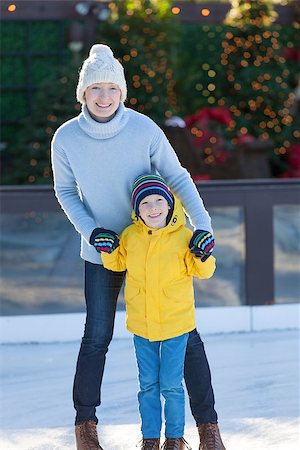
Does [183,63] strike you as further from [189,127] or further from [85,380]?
[85,380]

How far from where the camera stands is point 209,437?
3.09m

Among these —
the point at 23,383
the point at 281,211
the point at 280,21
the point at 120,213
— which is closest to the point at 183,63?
the point at 280,21

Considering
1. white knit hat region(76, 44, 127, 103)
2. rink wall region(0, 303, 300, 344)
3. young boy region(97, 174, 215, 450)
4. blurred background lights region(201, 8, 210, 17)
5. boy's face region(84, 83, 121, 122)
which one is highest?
blurred background lights region(201, 8, 210, 17)

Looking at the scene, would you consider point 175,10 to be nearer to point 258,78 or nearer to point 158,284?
point 258,78

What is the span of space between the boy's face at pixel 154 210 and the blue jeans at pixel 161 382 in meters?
0.34

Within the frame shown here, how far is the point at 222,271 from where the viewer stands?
4.95 metres

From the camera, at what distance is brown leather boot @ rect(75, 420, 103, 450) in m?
3.12

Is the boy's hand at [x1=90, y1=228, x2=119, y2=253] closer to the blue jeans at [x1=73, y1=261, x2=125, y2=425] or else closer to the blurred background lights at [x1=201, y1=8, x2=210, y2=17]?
the blue jeans at [x1=73, y1=261, x2=125, y2=425]

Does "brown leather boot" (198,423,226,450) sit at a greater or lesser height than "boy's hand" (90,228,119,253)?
lesser

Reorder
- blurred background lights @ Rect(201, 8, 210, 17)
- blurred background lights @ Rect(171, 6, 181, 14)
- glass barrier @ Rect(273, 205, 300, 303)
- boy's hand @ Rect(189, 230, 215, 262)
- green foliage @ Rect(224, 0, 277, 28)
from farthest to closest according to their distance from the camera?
blurred background lights @ Rect(201, 8, 210, 17) < green foliage @ Rect(224, 0, 277, 28) < blurred background lights @ Rect(171, 6, 181, 14) < glass barrier @ Rect(273, 205, 300, 303) < boy's hand @ Rect(189, 230, 215, 262)

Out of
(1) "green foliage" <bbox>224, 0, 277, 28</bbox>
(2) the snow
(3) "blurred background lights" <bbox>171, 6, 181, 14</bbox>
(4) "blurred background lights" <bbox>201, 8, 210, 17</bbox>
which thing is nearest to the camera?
(2) the snow

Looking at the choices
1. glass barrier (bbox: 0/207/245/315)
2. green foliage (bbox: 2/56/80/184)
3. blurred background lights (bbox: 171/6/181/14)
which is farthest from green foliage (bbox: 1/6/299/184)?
glass barrier (bbox: 0/207/245/315)

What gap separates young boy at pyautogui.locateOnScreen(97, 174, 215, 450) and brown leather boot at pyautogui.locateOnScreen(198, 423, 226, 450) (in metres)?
0.08

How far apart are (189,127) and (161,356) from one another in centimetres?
563
